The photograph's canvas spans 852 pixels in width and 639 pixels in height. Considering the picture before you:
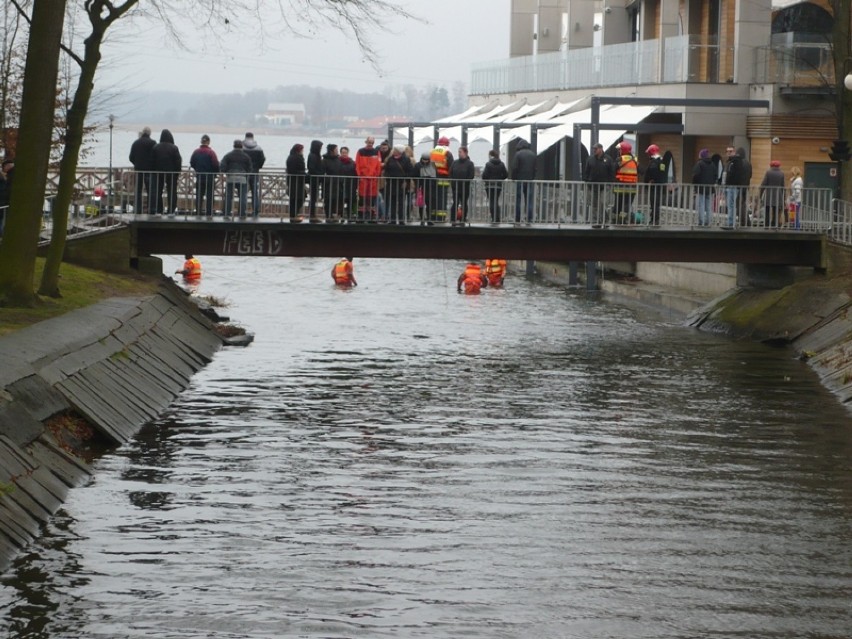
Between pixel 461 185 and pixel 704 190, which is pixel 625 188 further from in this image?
pixel 461 185

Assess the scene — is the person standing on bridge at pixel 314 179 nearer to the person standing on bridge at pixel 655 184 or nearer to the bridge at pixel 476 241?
the bridge at pixel 476 241

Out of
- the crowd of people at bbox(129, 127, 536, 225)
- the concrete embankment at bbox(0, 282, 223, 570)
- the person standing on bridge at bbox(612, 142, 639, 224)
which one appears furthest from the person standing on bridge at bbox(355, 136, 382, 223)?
the person standing on bridge at bbox(612, 142, 639, 224)

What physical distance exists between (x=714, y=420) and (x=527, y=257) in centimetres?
1095

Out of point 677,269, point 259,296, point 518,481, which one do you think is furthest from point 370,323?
point 518,481

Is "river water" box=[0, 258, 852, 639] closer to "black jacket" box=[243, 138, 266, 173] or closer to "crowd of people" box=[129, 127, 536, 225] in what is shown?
"crowd of people" box=[129, 127, 536, 225]

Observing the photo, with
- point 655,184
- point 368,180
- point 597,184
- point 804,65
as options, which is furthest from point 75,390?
point 804,65

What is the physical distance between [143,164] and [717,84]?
65.6ft

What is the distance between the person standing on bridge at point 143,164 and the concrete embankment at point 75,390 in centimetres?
376

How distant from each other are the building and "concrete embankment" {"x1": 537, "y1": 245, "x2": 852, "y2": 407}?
4589mm

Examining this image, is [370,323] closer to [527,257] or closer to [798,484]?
[527,257]

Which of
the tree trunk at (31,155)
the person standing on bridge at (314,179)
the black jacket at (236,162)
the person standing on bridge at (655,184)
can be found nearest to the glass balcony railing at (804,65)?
the person standing on bridge at (655,184)

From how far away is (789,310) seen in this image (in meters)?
35.5

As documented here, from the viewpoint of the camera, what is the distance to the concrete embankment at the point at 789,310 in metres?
31.3

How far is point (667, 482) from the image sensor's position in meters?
20.4
